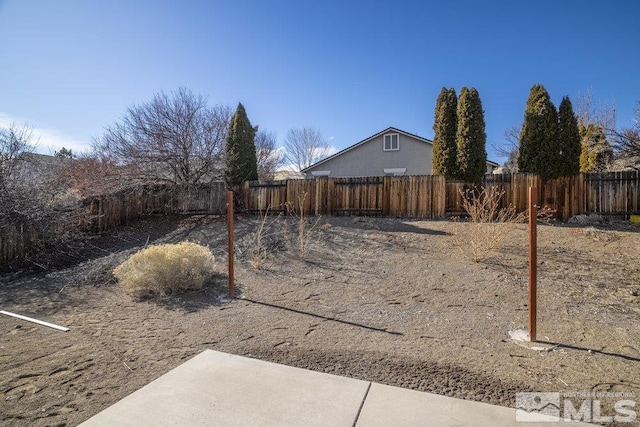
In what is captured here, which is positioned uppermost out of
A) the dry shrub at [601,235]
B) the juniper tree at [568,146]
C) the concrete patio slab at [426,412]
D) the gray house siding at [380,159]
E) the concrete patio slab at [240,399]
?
the gray house siding at [380,159]

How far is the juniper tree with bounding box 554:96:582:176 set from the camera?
921 cm

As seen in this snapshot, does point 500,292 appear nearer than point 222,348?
No

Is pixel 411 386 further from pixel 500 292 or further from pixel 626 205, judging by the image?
pixel 626 205

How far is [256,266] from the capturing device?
242 inches

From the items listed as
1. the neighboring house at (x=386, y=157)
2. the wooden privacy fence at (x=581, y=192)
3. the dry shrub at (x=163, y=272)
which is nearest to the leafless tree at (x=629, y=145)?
the wooden privacy fence at (x=581, y=192)

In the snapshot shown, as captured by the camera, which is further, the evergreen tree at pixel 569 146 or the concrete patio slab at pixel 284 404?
the evergreen tree at pixel 569 146

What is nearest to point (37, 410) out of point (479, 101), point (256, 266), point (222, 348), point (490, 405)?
→ point (222, 348)

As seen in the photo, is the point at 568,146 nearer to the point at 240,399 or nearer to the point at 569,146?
the point at 569,146

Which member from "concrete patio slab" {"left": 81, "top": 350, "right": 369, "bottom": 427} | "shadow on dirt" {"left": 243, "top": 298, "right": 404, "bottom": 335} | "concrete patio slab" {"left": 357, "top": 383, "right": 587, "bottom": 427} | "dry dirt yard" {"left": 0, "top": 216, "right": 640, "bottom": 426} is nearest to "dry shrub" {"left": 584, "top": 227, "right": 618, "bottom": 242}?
"dry dirt yard" {"left": 0, "top": 216, "right": 640, "bottom": 426}

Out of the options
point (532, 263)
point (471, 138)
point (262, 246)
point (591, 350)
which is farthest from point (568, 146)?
point (262, 246)

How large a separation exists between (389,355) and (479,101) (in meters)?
10.2

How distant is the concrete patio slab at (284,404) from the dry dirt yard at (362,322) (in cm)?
19

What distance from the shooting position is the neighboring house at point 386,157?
63.3 ft

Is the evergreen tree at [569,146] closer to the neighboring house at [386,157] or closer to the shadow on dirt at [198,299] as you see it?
the neighboring house at [386,157]
